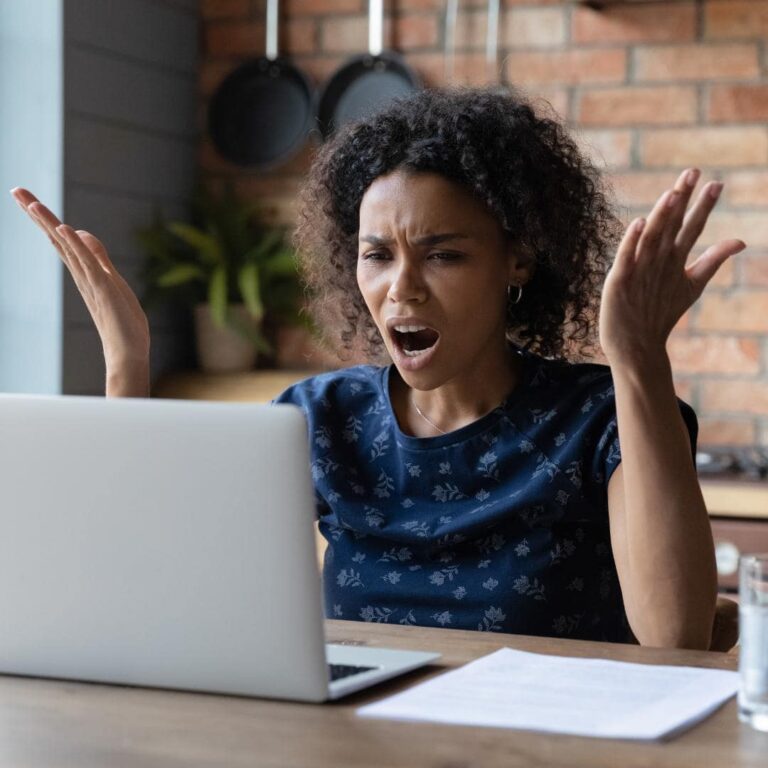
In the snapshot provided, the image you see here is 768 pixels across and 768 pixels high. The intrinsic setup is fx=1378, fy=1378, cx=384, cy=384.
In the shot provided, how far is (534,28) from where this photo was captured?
10.3ft

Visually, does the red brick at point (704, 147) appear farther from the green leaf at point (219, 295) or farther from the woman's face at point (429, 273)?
the woman's face at point (429, 273)

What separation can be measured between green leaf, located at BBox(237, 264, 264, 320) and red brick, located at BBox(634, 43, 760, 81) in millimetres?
977

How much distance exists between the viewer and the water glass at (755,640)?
100cm

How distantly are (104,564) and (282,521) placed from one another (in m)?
0.16

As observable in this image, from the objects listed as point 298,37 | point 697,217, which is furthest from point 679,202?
point 298,37

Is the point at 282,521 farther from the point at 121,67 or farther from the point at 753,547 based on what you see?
the point at 121,67

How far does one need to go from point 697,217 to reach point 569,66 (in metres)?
1.90

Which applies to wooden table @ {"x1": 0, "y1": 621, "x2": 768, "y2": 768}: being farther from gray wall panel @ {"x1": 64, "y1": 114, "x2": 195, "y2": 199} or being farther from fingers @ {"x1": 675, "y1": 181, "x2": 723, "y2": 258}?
gray wall panel @ {"x1": 64, "y1": 114, "x2": 195, "y2": 199}

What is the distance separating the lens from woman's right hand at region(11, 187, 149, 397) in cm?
172

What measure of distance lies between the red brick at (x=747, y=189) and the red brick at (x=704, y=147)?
0.09 ft

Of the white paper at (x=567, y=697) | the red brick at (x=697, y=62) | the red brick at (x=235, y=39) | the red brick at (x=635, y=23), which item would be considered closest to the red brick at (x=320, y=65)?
the red brick at (x=235, y=39)

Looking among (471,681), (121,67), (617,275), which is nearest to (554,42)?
(121,67)

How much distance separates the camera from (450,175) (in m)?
1.72

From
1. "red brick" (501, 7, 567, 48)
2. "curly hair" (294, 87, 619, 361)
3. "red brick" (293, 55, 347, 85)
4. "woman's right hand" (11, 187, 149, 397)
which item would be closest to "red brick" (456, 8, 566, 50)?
"red brick" (501, 7, 567, 48)
